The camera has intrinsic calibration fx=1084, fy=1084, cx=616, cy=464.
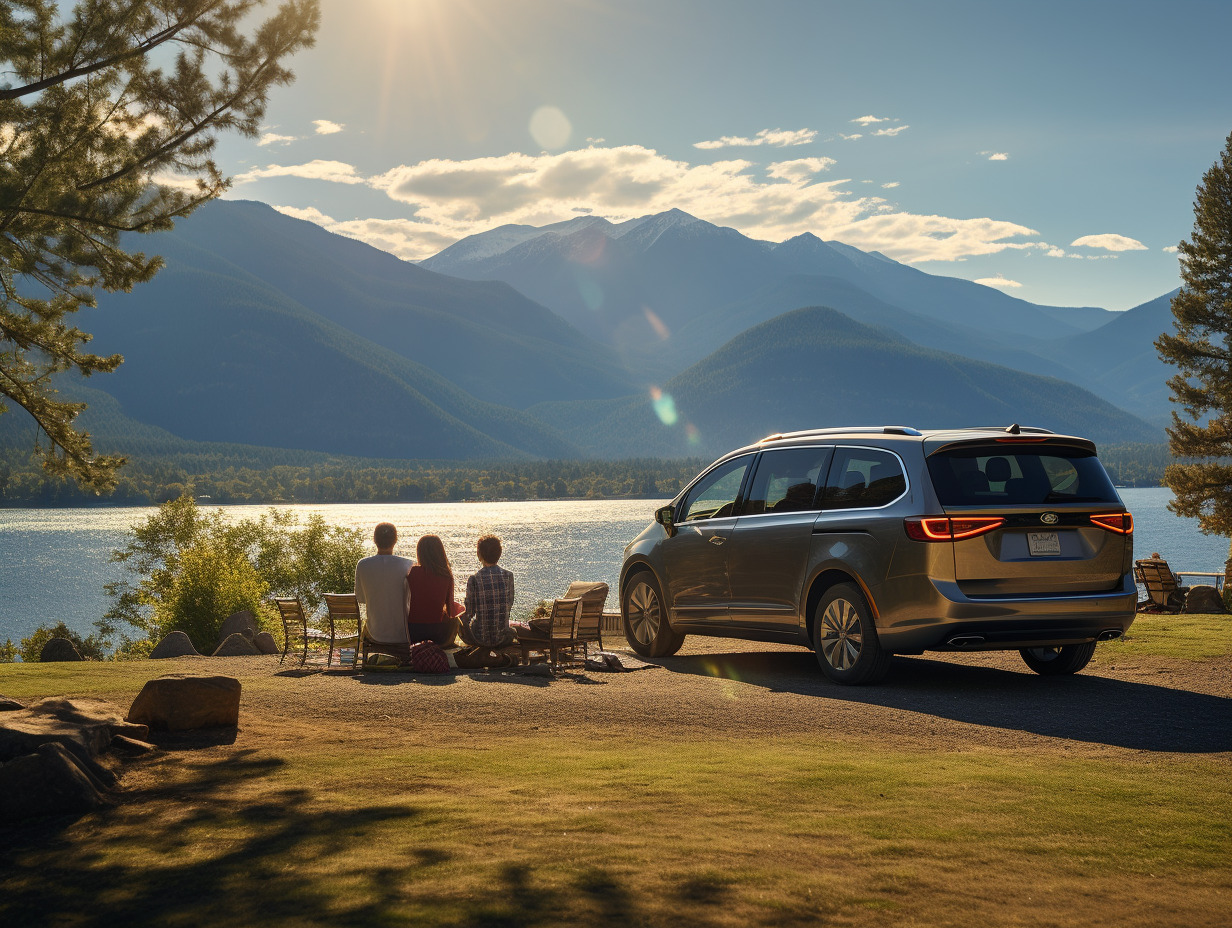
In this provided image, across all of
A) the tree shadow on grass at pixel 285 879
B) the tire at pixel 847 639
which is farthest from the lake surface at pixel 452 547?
the tree shadow on grass at pixel 285 879

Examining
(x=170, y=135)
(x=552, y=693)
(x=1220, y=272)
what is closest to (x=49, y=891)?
(x=552, y=693)

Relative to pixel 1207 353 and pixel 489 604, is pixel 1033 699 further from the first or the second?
pixel 1207 353

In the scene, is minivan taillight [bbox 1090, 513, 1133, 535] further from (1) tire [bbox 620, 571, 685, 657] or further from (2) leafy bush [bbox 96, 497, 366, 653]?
(2) leafy bush [bbox 96, 497, 366, 653]

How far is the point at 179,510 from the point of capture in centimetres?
5794

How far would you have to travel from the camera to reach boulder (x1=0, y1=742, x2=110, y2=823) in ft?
17.1

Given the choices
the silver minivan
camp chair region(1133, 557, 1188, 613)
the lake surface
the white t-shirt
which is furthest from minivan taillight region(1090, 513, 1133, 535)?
the lake surface

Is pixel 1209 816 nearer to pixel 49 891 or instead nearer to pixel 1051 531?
pixel 1051 531

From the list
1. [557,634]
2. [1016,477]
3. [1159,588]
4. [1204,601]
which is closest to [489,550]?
[557,634]

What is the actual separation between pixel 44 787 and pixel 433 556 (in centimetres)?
628

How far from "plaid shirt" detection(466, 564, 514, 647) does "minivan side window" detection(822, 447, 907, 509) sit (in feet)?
11.8

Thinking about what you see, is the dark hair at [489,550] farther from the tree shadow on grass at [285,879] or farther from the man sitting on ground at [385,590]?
the tree shadow on grass at [285,879]

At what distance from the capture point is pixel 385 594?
38.0ft

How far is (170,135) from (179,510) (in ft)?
164

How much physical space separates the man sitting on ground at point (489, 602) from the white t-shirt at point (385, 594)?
2.33ft
